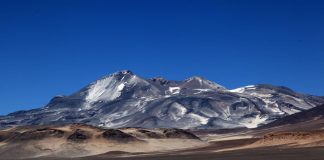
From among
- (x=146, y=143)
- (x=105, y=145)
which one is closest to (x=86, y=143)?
(x=105, y=145)

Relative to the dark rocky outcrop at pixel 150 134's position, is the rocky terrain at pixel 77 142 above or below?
below

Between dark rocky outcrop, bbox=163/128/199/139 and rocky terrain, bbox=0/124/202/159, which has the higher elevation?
dark rocky outcrop, bbox=163/128/199/139

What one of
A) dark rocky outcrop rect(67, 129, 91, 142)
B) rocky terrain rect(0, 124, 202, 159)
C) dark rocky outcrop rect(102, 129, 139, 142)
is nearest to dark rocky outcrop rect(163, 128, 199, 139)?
rocky terrain rect(0, 124, 202, 159)

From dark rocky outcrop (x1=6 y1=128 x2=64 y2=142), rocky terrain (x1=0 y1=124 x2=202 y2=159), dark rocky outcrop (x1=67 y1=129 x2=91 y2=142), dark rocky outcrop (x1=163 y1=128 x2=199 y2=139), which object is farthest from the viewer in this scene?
dark rocky outcrop (x1=163 y1=128 x2=199 y2=139)

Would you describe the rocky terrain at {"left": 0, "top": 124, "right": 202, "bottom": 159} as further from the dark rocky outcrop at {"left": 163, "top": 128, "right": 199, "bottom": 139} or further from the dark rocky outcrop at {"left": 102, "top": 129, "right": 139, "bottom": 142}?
the dark rocky outcrop at {"left": 163, "top": 128, "right": 199, "bottom": 139}

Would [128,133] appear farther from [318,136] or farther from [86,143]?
[318,136]

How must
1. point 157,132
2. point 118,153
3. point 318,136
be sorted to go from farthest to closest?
point 157,132
point 118,153
point 318,136

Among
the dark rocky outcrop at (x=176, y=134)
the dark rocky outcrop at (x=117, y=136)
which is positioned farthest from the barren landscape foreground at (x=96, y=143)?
the dark rocky outcrop at (x=176, y=134)

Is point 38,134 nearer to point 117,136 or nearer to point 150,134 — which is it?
point 117,136

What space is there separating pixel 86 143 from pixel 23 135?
15.9 meters

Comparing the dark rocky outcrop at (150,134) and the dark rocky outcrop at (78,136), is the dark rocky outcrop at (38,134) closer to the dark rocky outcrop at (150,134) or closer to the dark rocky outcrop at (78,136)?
the dark rocky outcrop at (78,136)

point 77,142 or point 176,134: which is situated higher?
point 176,134

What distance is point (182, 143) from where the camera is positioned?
16325 cm

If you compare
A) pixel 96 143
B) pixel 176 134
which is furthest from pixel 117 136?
pixel 176 134
